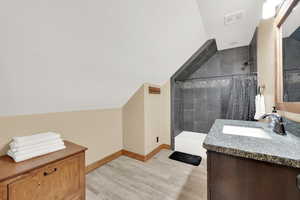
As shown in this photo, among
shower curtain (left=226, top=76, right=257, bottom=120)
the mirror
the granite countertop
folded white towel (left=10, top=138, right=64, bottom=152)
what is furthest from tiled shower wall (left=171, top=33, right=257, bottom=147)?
folded white towel (left=10, top=138, right=64, bottom=152)

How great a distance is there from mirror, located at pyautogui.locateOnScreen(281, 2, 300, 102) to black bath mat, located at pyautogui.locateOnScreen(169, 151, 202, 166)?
1.55 m

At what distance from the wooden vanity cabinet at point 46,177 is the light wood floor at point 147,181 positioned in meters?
0.40

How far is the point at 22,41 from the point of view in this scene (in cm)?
81

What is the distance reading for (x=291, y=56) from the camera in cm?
106

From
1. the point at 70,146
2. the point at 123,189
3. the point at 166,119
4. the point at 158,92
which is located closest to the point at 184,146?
the point at 166,119

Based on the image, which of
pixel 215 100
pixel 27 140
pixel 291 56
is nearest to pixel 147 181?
pixel 27 140

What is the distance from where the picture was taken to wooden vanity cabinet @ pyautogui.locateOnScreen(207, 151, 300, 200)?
627mm

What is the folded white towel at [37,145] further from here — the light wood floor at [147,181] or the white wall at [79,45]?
the light wood floor at [147,181]

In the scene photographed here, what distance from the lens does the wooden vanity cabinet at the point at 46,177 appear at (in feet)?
2.85

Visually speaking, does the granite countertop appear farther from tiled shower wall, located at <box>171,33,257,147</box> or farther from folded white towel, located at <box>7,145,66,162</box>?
tiled shower wall, located at <box>171,33,257,147</box>

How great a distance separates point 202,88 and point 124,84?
192 cm

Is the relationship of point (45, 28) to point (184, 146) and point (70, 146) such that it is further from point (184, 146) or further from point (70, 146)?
point (184, 146)

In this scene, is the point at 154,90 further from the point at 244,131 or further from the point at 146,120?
the point at 244,131

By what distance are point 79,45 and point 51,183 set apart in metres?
1.18
